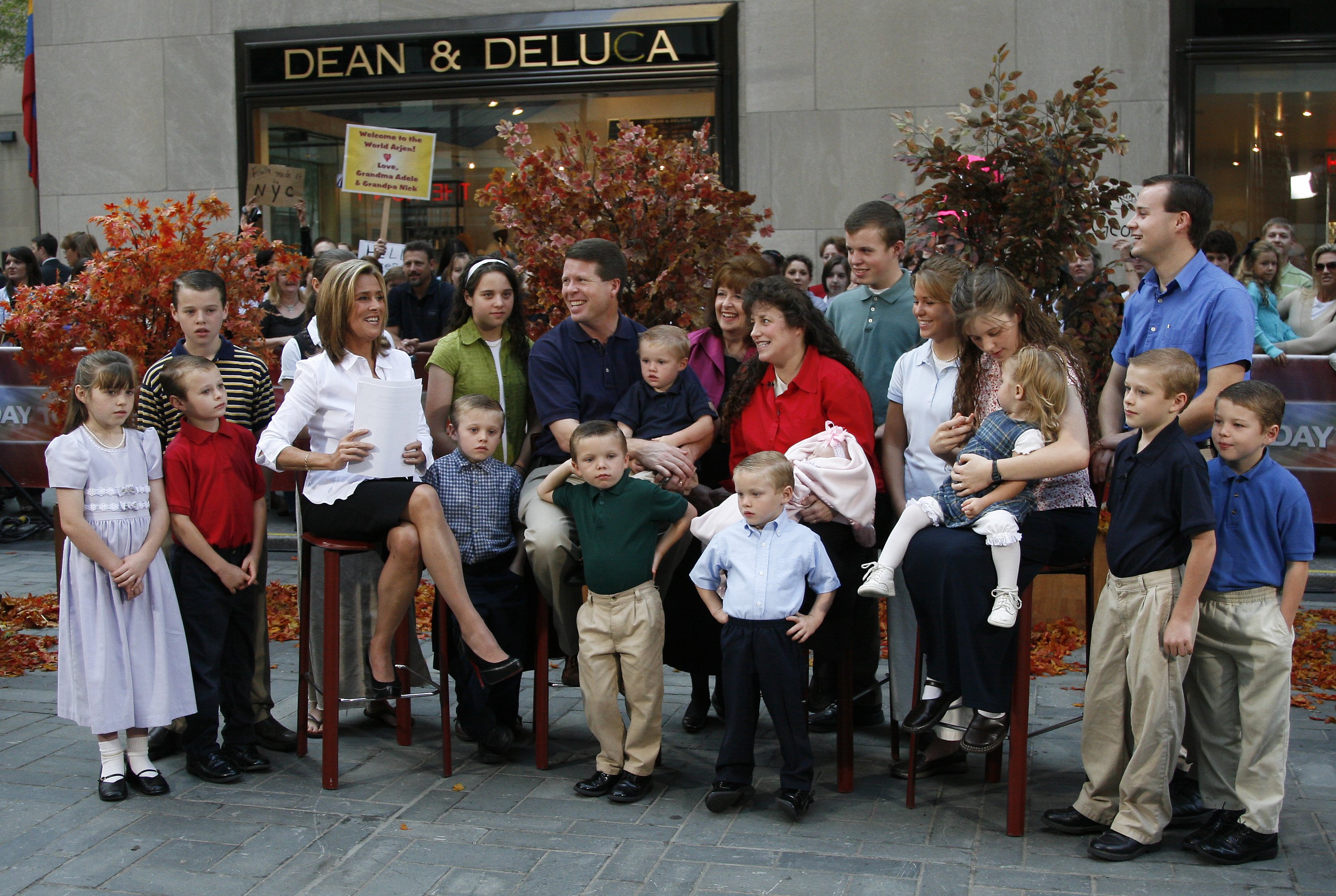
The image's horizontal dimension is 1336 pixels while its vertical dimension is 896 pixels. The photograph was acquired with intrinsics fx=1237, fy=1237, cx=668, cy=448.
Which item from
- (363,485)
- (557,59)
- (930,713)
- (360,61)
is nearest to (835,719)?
(930,713)

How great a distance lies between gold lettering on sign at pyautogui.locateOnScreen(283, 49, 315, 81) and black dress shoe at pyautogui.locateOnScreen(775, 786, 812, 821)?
10.6 m

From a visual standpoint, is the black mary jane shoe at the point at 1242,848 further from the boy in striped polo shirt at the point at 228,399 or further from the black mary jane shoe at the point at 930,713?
the boy in striped polo shirt at the point at 228,399

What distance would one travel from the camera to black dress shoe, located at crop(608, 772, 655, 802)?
4703mm

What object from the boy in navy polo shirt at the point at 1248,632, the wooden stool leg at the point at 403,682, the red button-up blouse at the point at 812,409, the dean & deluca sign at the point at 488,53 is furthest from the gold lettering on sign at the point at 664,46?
the boy in navy polo shirt at the point at 1248,632

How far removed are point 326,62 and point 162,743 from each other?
929 cm

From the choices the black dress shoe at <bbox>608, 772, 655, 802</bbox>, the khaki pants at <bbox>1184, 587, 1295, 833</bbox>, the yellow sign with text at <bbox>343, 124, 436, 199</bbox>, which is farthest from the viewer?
the yellow sign with text at <bbox>343, 124, 436, 199</bbox>

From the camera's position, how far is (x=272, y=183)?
1095cm

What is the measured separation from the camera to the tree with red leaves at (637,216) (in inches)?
234

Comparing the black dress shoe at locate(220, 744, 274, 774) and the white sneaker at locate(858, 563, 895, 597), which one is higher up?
the white sneaker at locate(858, 563, 895, 597)

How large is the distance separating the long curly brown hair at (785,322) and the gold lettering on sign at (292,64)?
9095 mm

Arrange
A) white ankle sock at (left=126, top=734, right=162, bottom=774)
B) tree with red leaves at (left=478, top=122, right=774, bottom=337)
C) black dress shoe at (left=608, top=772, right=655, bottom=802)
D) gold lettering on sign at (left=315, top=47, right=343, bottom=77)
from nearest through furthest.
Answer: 1. black dress shoe at (left=608, top=772, right=655, bottom=802)
2. white ankle sock at (left=126, top=734, right=162, bottom=774)
3. tree with red leaves at (left=478, top=122, right=774, bottom=337)
4. gold lettering on sign at (left=315, top=47, right=343, bottom=77)

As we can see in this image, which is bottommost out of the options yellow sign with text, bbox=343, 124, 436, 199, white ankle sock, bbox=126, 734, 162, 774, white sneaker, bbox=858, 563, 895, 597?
white ankle sock, bbox=126, 734, 162, 774

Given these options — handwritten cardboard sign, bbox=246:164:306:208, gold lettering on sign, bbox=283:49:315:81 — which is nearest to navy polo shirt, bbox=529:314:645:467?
handwritten cardboard sign, bbox=246:164:306:208

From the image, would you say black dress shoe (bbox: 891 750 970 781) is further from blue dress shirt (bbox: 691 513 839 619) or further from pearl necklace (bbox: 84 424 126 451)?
pearl necklace (bbox: 84 424 126 451)
